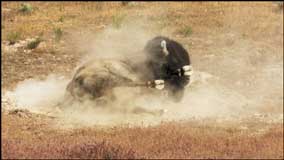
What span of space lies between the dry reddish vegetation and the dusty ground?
0.8 inches

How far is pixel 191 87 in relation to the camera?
59.6 ft

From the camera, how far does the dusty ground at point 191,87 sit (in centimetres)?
1129

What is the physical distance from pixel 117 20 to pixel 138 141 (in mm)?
17420

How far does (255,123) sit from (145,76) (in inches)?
117

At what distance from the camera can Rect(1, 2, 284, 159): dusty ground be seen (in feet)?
37.0

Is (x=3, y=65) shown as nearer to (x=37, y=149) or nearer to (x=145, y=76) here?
(x=145, y=76)

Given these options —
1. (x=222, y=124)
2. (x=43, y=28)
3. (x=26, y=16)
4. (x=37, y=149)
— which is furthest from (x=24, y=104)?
(x=26, y=16)

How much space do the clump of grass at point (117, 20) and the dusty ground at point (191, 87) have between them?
58 mm

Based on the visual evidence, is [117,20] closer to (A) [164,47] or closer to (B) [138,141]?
(A) [164,47]

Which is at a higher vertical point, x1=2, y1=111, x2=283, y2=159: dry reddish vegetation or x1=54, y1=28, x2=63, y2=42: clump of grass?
x1=2, y1=111, x2=283, y2=159: dry reddish vegetation

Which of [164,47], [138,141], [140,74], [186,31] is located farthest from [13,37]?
[138,141]

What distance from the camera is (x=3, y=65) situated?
21609mm

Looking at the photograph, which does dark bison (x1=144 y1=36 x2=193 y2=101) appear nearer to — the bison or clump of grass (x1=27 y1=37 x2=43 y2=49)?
the bison

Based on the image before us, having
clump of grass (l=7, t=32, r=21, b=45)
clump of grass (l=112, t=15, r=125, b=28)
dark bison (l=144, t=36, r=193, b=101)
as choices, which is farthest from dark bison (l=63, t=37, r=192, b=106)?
clump of grass (l=112, t=15, r=125, b=28)
